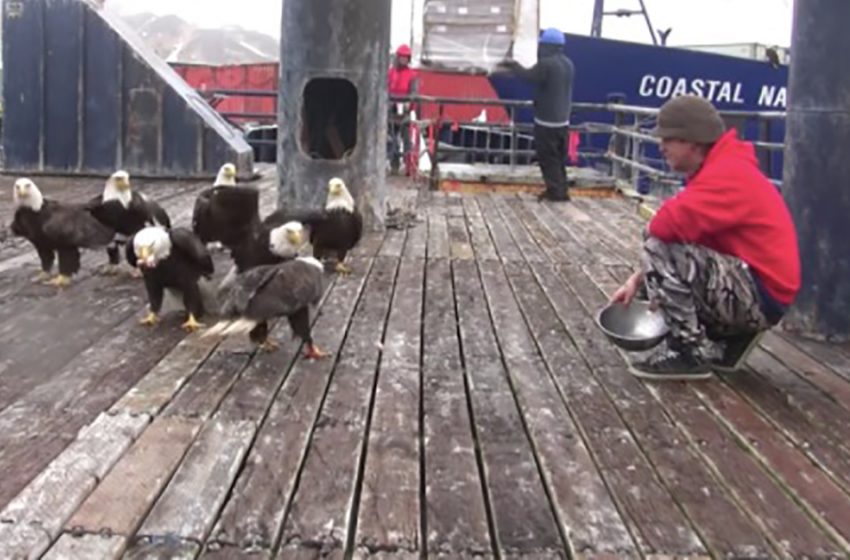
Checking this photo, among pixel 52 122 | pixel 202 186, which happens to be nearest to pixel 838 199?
pixel 202 186

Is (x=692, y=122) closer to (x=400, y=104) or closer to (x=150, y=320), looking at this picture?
(x=150, y=320)

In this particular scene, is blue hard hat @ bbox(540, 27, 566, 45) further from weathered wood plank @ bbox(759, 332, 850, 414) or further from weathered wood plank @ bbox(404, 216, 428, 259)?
weathered wood plank @ bbox(759, 332, 850, 414)

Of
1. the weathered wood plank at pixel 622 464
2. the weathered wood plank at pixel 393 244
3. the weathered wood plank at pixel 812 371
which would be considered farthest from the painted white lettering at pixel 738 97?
the weathered wood plank at pixel 622 464

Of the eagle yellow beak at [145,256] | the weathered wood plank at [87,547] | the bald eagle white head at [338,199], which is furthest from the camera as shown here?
the bald eagle white head at [338,199]

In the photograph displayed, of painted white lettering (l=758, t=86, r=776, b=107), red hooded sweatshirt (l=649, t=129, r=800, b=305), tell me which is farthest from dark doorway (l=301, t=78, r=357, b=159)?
painted white lettering (l=758, t=86, r=776, b=107)

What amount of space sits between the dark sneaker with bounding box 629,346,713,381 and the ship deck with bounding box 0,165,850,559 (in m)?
0.07

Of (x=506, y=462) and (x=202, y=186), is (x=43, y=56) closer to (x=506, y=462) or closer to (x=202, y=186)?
(x=202, y=186)

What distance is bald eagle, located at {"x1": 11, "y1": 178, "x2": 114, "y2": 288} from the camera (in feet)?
20.1

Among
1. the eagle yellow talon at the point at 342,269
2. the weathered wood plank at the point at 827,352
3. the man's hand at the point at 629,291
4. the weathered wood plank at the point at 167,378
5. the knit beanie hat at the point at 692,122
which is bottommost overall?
the weathered wood plank at the point at 167,378

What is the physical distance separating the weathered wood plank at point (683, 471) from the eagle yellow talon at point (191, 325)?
1.98 meters

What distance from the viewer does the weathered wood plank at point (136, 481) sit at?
2.88 meters

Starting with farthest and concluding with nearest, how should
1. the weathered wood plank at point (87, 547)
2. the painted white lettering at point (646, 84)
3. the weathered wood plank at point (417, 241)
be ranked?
the painted white lettering at point (646, 84)
the weathered wood plank at point (417, 241)
the weathered wood plank at point (87, 547)

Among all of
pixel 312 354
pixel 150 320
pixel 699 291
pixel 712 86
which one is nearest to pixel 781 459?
pixel 699 291

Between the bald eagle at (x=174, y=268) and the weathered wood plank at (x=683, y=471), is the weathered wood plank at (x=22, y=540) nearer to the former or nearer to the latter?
the weathered wood plank at (x=683, y=471)
